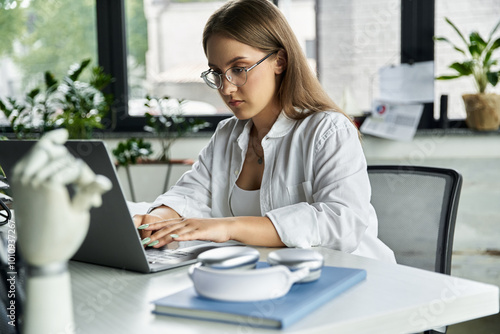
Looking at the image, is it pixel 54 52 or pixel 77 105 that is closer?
pixel 77 105

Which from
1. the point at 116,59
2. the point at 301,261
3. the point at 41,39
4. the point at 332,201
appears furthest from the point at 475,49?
the point at 41,39

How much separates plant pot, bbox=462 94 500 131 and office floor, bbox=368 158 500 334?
0.15 m

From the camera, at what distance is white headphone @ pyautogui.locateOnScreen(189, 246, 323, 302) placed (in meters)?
0.68

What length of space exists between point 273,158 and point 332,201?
27 centimetres

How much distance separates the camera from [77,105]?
2.57 meters

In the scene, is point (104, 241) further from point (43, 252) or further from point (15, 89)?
point (15, 89)

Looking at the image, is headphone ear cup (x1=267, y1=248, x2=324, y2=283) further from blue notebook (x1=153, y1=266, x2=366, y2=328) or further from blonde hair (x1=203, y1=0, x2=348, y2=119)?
blonde hair (x1=203, y1=0, x2=348, y2=119)

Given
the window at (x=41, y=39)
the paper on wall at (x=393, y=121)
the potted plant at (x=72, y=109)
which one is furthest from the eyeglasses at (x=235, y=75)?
the window at (x=41, y=39)

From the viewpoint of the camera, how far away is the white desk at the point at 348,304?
0.66 meters

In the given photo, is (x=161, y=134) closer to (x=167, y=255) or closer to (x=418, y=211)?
(x=418, y=211)

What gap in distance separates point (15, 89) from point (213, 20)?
1.91m

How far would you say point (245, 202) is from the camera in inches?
59.4

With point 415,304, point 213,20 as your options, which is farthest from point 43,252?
point 213,20

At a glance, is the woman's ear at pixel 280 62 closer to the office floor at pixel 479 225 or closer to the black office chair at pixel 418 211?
the black office chair at pixel 418 211
